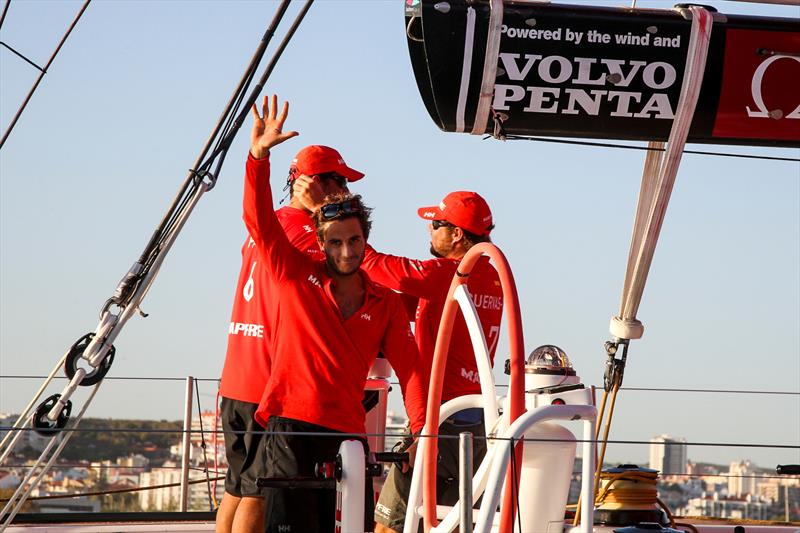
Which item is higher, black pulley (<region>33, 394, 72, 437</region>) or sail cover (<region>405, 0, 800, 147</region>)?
sail cover (<region>405, 0, 800, 147</region>)

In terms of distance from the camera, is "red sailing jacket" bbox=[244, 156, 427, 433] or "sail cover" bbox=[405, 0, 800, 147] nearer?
"red sailing jacket" bbox=[244, 156, 427, 433]

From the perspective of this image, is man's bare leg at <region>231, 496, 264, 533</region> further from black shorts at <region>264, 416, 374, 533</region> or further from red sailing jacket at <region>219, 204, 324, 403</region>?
red sailing jacket at <region>219, 204, 324, 403</region>

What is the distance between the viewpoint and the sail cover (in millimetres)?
5496

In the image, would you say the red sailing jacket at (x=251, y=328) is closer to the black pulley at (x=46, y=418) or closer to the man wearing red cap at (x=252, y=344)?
the man wearing red cap at (x=252, y=344)

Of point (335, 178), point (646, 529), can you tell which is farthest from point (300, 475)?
point (646, 529)

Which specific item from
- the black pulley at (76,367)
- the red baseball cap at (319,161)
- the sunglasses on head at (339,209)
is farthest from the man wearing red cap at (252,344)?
the black pulley at (76,367)

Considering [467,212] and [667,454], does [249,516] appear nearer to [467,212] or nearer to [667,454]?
[467,212]

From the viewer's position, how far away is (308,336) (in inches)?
177

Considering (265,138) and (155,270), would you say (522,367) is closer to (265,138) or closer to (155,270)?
(265,138)

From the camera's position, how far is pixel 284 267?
4.55 m

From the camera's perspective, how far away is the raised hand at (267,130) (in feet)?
14.9

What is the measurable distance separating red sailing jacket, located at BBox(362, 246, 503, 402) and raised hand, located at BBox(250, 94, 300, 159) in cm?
79

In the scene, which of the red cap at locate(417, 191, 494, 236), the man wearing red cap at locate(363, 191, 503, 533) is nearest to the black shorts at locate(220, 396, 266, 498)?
the man wearing red cap at locate(363, 191, 503, 533)

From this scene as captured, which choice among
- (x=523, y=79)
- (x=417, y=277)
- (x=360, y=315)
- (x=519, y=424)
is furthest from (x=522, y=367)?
(x=523, y=79)
